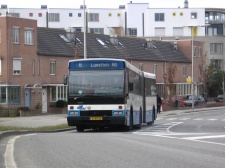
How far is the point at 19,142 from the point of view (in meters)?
19.8

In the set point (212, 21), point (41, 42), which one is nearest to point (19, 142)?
point (41, 42)

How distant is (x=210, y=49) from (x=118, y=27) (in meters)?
17.2

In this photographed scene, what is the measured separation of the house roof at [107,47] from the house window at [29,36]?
5.34 feet

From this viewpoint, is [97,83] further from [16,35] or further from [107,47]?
[107,47]

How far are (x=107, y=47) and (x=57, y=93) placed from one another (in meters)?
11.8

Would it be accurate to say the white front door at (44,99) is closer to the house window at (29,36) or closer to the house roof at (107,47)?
the house roof at (107,47)

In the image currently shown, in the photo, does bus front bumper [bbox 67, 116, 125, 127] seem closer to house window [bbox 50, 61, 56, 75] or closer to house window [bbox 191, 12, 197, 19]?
house window [bbox 50, 61, 56, 75]

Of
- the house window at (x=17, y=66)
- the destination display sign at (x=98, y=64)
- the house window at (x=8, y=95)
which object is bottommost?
the house window at (x=8, y=95)

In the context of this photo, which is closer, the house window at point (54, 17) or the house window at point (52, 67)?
the house window at point (52, 67)

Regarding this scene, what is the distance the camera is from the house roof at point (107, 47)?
59.5m

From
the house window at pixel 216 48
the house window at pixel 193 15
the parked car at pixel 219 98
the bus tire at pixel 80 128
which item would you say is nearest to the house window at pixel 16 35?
the bus tire at pixel 80 128

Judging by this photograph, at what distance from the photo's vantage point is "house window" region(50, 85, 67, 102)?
5822 centimetres

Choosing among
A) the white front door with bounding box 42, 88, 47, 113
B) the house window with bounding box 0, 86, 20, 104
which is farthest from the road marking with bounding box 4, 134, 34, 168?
the white front door with bounding box 42, 88, 47, 113

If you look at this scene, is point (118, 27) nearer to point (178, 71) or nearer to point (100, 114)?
point (178, 71)
